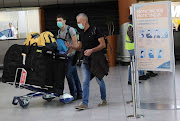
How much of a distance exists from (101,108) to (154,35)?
4.96 ft

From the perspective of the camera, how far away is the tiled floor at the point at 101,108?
19.0 ft

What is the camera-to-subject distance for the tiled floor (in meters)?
5.79

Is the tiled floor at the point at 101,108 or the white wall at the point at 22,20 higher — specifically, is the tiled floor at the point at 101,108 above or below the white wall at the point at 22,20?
below

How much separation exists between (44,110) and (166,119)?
2.12 metres

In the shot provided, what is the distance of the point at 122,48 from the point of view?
45.3 feet

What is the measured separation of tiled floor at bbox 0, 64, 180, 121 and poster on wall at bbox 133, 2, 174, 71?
823 mm

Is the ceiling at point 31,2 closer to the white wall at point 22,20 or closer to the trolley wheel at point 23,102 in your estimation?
the white wall at point 22,20

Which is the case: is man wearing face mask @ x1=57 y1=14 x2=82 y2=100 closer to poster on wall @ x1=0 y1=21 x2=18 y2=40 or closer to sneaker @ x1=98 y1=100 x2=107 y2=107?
sneaker @ x1=98 y1=100 x2=107 y2=107

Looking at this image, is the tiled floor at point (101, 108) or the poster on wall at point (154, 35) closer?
the tiled floor at point (101, 108)

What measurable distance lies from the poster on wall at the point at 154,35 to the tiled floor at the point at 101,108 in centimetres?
82

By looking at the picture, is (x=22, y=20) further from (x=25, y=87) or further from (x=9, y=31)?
(x=25, y=87)

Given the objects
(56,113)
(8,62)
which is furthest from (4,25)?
(56,113)

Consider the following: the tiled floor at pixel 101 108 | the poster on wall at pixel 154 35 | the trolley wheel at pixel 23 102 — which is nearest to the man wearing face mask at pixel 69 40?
the tiled floor at pixel 101 108

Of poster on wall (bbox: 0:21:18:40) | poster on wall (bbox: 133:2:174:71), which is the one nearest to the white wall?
poster on wall (bbox: 0:21:18:40)
